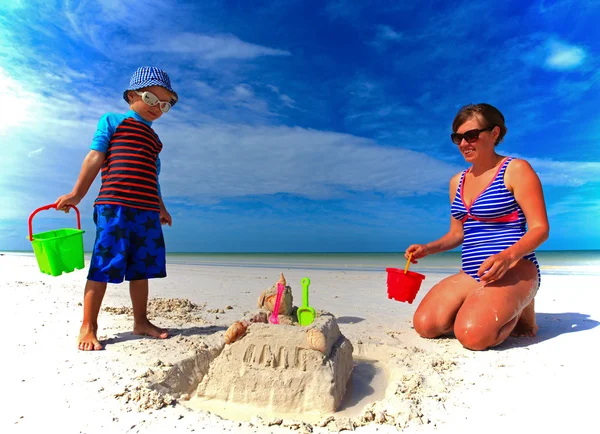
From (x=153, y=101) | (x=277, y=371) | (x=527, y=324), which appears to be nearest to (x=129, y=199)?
(x=153, y=101)

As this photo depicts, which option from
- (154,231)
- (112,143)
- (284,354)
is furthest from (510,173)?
(112,143)

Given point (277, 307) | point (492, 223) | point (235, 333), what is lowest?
point (235, 333)

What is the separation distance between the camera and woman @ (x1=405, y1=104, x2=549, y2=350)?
9.99 feet

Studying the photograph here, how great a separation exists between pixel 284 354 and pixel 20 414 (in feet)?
4.31

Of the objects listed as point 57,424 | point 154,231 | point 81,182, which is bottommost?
point 57,424

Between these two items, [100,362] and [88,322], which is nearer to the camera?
[100,362]

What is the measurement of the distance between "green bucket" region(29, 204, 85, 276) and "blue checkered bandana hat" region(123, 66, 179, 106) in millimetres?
1107

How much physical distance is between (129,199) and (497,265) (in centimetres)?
271

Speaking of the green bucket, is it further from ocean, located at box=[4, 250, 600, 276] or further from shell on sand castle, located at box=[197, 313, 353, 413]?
ocean, located at box=[4, 250, 600, 276]

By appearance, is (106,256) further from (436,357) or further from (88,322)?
(436,357)

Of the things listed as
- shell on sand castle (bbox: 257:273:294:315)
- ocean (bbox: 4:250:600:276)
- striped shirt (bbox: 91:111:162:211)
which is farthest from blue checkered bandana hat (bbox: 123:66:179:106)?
ocean (bbox: 4:250:600:276)

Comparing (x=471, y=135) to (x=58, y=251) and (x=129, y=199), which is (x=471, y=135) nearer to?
(x=129, y=199)

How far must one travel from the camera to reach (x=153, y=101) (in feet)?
10.7

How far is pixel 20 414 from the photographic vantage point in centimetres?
203
